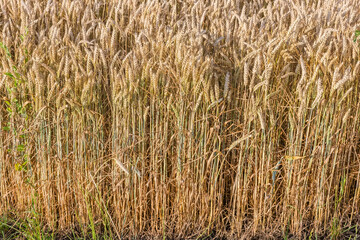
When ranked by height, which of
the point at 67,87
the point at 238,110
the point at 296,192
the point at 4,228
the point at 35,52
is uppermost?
the point at 35,52

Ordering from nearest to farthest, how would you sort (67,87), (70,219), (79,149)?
(67,87) < (79,149) < (70,219)

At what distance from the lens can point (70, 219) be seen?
186 cm

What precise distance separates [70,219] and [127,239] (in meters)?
0.29

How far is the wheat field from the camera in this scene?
1.66m

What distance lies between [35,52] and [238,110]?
3.02 feet

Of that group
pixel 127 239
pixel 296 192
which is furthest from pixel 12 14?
pixel 296 192

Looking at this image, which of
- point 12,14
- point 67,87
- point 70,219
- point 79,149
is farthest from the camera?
point 12,14

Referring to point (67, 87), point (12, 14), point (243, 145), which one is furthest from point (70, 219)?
point (12, 14)

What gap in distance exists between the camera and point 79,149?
1.75 m

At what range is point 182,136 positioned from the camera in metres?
1.71

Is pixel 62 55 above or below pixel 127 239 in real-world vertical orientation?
above

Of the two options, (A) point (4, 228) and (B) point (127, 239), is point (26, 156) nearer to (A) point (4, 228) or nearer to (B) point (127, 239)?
(A) point (4, 228)

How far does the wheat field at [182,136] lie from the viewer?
1662 mm

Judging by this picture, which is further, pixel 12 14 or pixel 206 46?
pixel 12 14
